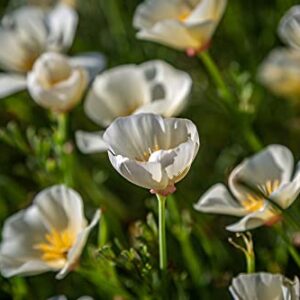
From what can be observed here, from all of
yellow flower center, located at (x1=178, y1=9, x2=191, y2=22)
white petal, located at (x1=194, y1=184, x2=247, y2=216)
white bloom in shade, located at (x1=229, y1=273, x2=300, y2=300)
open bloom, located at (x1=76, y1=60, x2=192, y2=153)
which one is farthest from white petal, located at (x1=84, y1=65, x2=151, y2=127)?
white bloom in shade, located at (x1=229, y1=273, x2=300, y2=300)

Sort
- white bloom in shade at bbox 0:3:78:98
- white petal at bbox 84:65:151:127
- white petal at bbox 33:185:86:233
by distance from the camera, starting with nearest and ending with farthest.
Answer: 1. white petal at bbox 33:185:86:233
2. white petal at bbox 84:65:151:127
3. white bloom in shade at bbox 0:3:78:98

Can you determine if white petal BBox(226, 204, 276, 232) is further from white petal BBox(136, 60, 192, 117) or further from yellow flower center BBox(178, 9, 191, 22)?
yellow flower center BBox(178, 9, 191, 22)

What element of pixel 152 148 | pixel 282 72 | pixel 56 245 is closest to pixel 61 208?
pixel 56 245

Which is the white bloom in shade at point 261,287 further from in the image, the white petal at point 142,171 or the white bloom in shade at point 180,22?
the white bloom in shade at point 180,22

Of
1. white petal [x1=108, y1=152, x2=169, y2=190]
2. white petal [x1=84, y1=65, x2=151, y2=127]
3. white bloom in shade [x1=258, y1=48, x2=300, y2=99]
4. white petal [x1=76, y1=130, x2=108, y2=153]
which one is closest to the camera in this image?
white petal [x1=108, y1=152, x2=169, y2=190]

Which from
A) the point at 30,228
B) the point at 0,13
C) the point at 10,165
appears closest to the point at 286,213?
the point at 30,228

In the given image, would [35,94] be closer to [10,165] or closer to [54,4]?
[10,165]

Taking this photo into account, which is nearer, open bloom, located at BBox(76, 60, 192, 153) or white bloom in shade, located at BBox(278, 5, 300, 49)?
white bloom in shade, located at BBox(278, 5, 300, 49)

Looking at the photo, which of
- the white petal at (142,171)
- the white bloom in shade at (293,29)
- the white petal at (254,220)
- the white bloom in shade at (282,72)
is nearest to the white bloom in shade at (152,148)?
the white petal at (142,171)
